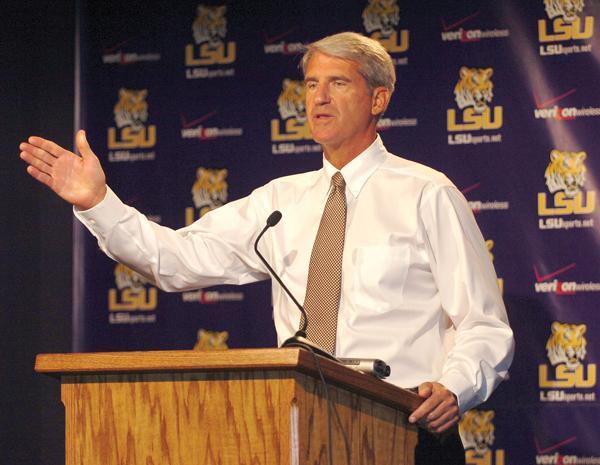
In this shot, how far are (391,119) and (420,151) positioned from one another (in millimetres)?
212

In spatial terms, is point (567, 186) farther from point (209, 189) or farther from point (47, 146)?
point (47, 146)

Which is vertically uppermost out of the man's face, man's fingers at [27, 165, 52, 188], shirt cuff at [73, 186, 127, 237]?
the man's face

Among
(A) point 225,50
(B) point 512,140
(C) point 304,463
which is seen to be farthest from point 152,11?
(C) point 304,463

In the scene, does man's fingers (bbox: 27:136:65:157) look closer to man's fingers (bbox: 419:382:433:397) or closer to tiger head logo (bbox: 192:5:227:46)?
man's fingers (bbox: 419:382:433:397)

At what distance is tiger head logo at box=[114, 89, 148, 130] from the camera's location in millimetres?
5363

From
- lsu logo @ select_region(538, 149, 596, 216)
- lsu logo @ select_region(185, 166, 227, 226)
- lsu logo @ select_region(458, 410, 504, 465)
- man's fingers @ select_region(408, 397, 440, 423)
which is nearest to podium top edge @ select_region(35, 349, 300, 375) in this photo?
man's fingers @ select_region(408, 397, 440, 423)

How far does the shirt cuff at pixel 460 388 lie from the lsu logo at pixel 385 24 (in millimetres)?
2519

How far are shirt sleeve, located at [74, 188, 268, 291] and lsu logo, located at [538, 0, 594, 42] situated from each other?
1894 millimetres

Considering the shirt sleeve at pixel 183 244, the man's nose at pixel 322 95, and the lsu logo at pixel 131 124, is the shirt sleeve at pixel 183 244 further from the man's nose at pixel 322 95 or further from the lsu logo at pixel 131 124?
the lsu logo at pixel 131 124

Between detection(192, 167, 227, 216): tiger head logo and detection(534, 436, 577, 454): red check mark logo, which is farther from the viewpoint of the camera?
detection(192, 167, 227, 216): tiger head logo

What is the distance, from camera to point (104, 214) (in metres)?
2.99

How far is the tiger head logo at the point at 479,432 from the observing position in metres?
4.57

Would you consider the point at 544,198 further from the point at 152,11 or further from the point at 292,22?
the point at 152,11

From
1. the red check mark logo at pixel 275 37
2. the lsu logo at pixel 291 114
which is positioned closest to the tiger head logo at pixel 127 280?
the lsu logo at pixel 291 114
